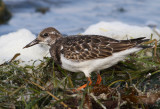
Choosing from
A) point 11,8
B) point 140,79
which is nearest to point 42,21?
point 11,8

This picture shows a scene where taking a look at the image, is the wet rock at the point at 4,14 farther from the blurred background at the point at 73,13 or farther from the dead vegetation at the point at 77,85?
the dead vegetation at the point at 77,85

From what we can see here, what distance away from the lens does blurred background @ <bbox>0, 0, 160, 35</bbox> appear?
7094mm

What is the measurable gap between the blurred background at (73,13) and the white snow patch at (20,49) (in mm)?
2090

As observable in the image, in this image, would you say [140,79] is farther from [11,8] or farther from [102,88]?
[11,8]

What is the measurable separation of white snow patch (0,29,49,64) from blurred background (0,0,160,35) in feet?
6.86

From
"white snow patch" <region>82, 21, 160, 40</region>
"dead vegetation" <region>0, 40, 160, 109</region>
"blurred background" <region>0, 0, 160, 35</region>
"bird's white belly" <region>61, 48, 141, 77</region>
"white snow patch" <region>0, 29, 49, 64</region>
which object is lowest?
"dead vegetation" <region>0, 40, 160, 109</region>

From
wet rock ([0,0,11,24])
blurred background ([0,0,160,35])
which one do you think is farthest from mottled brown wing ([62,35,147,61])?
wet rock ([0,0,11,24])

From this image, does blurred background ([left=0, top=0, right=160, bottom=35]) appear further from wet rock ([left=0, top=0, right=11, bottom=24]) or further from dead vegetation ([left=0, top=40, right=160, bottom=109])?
dead vegetation ([left=0, top=40, right=160, bottom=109])

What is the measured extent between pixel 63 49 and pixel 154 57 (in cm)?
102

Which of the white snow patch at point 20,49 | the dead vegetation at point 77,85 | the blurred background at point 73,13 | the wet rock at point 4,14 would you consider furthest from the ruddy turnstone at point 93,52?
the wet rock at point 4,14

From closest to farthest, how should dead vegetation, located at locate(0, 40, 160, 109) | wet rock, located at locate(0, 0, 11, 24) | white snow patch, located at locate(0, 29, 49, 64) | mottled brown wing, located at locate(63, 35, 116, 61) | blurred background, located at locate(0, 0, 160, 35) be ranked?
dead vegetation, located at locate(0, 40, 160, 109) → mottled brown wing, located at locate(63, 35, 116, 61) → white snow patch, located at locate(0, 29, 49, 64) → blurred background, located at locate(0, 0, 160, 35) → wet rock, located at locate(0, 0, 11, 24)

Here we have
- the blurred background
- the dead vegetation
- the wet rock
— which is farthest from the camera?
the wet rock

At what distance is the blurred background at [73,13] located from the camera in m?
7.09

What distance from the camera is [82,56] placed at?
9.96 ft
